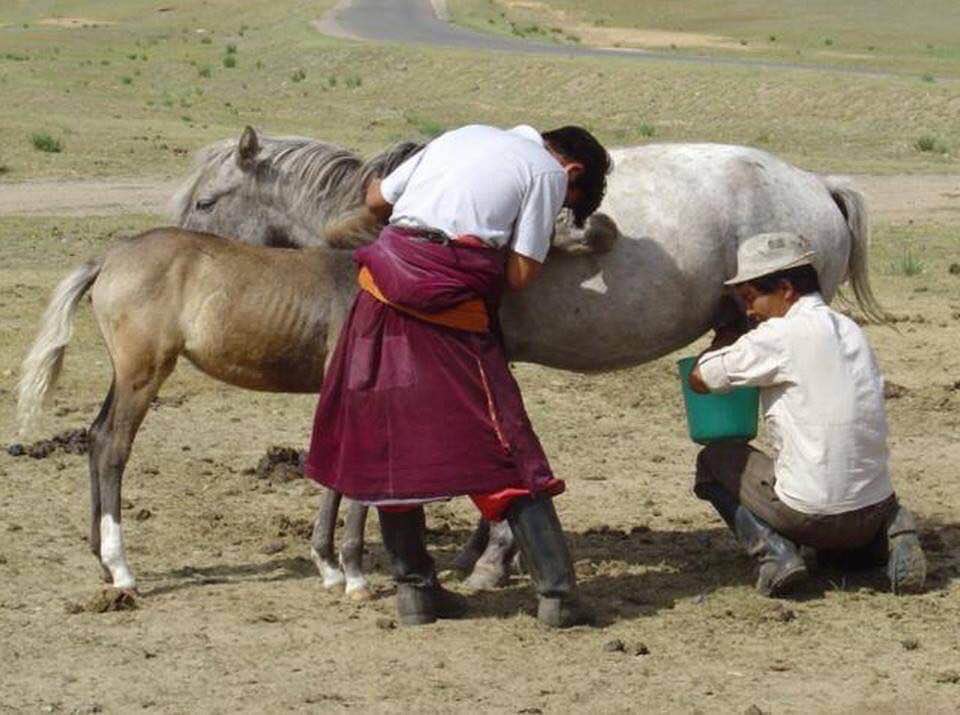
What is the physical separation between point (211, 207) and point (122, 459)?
1.50m

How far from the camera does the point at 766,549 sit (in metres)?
7.16

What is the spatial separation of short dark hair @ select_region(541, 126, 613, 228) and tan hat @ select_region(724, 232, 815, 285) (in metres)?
0.62

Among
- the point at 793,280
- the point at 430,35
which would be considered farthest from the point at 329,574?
the point at 430,35

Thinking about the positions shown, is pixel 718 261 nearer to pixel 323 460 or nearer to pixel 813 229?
pixel 813 229

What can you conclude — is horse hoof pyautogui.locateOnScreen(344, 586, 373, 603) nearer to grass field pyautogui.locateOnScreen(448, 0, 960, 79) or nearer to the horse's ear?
the horse's ear

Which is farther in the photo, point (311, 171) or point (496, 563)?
point (311, 171)

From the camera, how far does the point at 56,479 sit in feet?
29.6

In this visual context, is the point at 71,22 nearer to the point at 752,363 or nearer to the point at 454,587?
the point at 454,587

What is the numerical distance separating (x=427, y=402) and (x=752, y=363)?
1.26 metres

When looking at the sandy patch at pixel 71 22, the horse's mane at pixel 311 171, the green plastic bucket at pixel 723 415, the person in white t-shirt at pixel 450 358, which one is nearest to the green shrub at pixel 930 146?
the horse's mane at pixel 311 171

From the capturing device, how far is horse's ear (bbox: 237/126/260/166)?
8.07 m

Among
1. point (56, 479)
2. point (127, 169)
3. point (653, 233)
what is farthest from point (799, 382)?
point (127, 169)

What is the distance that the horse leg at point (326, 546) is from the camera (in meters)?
7.29

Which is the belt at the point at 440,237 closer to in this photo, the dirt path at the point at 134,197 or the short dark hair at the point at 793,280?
the short dark hair at the point at 793,280
